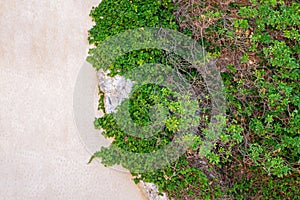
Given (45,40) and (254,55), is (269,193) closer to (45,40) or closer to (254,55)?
(254,55)

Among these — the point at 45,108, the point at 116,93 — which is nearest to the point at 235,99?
the point at 116,93

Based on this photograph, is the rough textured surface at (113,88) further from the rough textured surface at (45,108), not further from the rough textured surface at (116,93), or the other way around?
the rough textured surface at (45,108)

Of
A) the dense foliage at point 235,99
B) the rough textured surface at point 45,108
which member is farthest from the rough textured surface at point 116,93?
the rough textured surface at point 45,108

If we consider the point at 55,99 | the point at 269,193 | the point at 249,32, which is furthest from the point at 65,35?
the point at 269,193

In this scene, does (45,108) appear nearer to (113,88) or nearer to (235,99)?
(113,88)

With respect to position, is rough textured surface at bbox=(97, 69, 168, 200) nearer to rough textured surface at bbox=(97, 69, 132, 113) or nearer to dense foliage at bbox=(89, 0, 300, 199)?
rough textured surface at bbox=(97, 69, 132, 113)

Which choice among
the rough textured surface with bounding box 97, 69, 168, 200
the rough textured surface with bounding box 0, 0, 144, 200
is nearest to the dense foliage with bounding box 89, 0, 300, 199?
the rough textured surface with bounding box 97, 69, 168, 200
